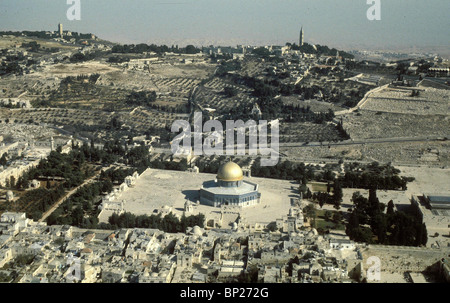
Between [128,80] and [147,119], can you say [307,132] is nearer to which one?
[147,119]

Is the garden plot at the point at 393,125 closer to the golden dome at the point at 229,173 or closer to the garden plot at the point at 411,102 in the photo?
the garden plot at the point at 411,102

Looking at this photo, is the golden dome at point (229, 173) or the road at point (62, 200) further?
the golden dome at point (229, 173)

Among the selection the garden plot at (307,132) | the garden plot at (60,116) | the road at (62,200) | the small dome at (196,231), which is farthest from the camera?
the garden plot at (60,116)

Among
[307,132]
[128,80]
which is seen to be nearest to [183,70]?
[128,80]

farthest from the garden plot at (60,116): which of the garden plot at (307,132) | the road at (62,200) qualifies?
the road at (62,200)

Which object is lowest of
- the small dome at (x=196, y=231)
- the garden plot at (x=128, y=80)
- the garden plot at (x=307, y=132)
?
the small dome at (x=196, y=231)

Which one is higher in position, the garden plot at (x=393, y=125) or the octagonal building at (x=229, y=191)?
the garden plot at (x=393, y=125)

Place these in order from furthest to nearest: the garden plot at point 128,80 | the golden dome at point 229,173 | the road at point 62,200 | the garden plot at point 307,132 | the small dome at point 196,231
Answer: the garden plot at point 128,80 → the garden plot at point 307,132 → the golden dome at point 229,173 → the road at point 62,200 → the small dome at point 196,231

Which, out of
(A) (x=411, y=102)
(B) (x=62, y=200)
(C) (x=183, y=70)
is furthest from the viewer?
(C) (x=183, y=70)
